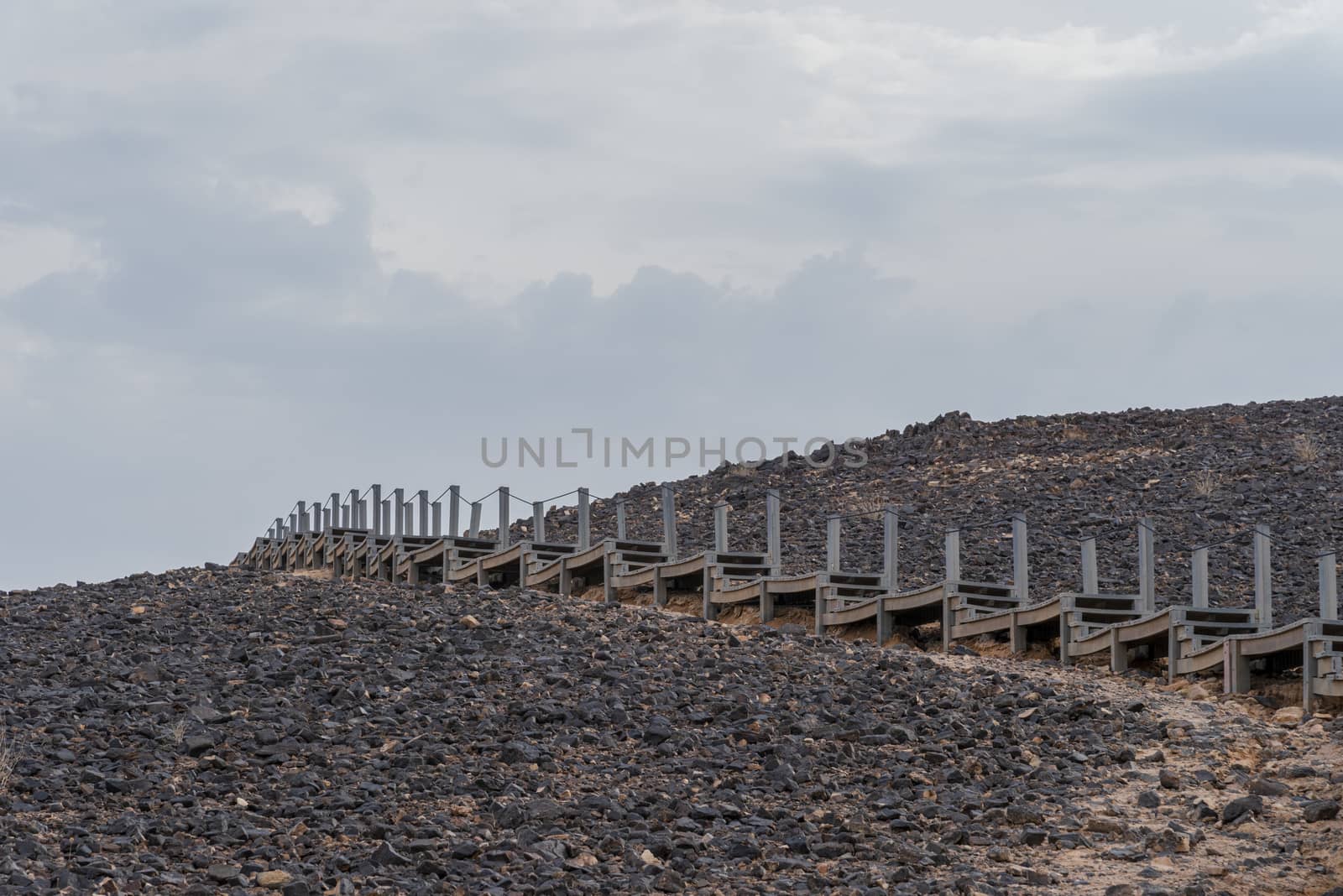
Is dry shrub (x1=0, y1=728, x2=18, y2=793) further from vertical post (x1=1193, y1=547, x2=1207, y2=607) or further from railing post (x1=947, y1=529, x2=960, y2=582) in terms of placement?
vertical post (x1=1193, y1=547, x2=1207, y2=607)

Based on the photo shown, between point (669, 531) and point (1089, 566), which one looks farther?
→ point (669, 531)

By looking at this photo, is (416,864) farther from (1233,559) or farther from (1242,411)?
(1242,411)

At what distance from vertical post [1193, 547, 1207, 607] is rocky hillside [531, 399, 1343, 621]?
3.88 m

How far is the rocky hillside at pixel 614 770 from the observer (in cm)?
1059

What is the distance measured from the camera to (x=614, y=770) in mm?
12664

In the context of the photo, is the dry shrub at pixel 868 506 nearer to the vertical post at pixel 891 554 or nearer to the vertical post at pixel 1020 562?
the vertical post at pixel 891 554

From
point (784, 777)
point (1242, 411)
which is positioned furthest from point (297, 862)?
point (1242, 411)

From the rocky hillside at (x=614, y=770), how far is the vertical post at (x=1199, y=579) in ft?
5.33

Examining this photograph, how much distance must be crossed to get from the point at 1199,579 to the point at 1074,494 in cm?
1352

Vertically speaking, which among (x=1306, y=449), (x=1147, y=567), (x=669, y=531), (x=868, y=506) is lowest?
(x=1147, y=567)

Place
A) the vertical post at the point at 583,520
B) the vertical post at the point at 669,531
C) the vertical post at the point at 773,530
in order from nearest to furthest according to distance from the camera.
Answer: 1. the vertical post at the point at 773,530
2. the vertical post at the point at 669,531
3. the vertical post at the point at 583,520

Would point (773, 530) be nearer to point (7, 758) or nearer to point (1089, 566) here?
point (1089, 566)

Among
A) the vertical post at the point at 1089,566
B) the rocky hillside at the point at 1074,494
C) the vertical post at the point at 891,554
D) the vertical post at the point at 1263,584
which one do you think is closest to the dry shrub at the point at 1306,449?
the rocky hillside at the point at 1074,494

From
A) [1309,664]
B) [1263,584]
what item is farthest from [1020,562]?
[1309,664]
